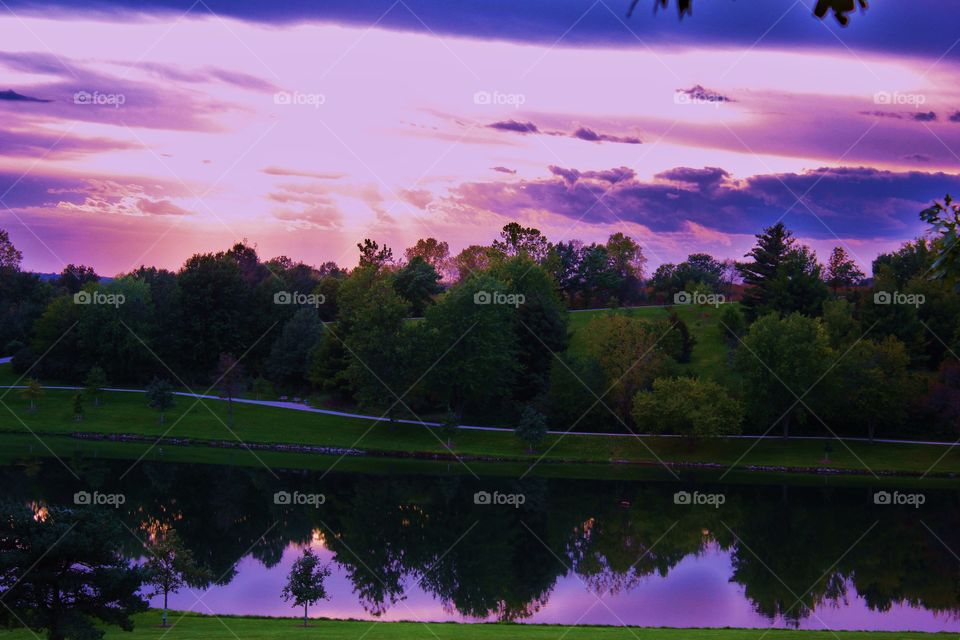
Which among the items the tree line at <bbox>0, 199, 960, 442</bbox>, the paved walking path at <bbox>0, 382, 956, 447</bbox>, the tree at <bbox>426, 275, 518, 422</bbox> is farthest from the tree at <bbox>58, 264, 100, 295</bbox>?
the tree at <bbox>426, 275, 518, 422</bbox>

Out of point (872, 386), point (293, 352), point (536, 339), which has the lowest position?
point (872, 386)

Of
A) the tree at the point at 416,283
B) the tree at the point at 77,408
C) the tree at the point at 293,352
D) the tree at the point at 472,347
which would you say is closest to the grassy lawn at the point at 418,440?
the tree at the point at 77,408

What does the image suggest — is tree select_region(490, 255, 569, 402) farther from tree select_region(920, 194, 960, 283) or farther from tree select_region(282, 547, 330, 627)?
tree select_region(920, 194, 960, 283)

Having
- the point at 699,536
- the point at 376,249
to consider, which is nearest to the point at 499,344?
the point at 699,536

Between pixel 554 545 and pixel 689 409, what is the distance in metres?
20.6

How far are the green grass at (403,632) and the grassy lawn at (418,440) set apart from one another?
96.2 ft

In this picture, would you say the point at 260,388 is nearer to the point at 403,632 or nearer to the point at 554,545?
the point at 554,545

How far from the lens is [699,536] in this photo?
34875mm

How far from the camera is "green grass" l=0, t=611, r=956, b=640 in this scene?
1888cm

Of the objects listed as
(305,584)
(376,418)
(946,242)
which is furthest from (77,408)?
(946,242)

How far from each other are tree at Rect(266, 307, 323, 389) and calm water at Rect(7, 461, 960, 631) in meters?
20.6

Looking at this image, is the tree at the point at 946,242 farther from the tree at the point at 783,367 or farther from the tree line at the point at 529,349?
the tree at the point at 783,367

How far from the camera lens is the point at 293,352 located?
65.0 metres

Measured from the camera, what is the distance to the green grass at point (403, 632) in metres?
18.9
